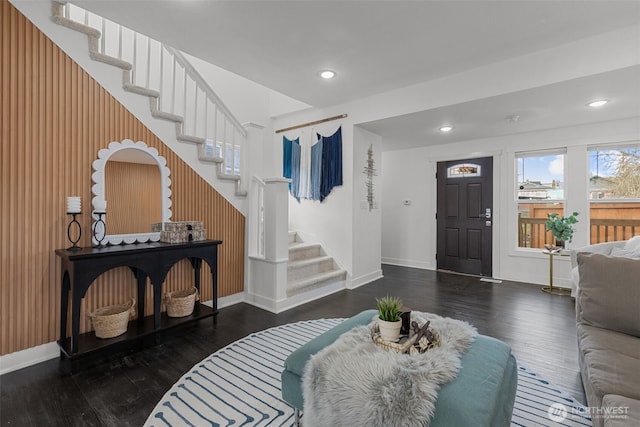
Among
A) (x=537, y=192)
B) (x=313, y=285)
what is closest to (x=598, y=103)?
(x=537, y=192)

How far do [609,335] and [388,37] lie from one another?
2605mm

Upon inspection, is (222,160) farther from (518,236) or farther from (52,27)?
(518,236)

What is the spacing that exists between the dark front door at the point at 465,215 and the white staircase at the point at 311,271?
2.32m

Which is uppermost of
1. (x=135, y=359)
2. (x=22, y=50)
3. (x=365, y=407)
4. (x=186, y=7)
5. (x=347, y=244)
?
(x=186, y=7)

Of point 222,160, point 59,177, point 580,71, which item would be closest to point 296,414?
point 59,177

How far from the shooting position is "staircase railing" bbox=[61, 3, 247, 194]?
2.85 meters

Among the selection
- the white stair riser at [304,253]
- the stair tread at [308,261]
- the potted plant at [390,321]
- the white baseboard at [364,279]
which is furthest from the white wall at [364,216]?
the potted plant at [390,321]

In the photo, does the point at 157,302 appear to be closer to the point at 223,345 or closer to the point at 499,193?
the point at 223,345

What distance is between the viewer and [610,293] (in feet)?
5.70

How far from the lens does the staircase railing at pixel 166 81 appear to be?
2.85 m

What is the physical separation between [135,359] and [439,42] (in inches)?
143

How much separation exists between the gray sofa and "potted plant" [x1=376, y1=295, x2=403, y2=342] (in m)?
0.79

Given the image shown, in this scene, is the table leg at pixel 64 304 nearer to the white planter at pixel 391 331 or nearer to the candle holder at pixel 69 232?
the candle holder at pixel 69 232

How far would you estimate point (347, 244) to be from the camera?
4387mm
